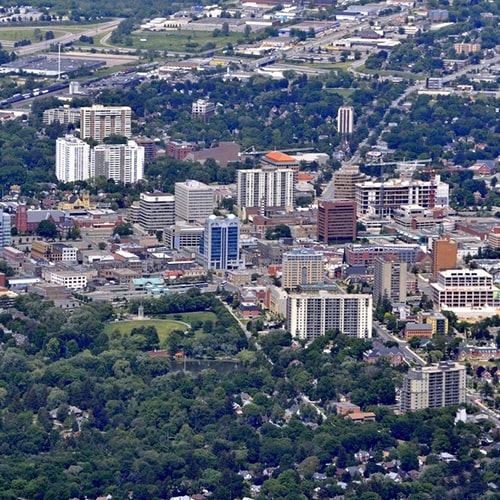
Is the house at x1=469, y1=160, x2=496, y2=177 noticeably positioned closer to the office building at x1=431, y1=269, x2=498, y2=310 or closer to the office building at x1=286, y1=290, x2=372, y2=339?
the office building at x1=431, y1=269, x2=498, y2=310

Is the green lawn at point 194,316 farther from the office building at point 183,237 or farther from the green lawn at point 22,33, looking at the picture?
the green lawn at point 22,33

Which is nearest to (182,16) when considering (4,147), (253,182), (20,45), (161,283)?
(20,45)

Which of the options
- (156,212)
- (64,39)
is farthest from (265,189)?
(64,39)

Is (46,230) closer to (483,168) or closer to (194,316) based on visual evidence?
(194,316)

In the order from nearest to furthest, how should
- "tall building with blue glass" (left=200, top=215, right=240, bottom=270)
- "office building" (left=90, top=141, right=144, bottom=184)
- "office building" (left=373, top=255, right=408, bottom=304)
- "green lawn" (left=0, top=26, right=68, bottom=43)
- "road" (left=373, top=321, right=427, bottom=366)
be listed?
"road" (left=373, top=321, right=427, bottom=366) < "office building" (left=373, top=255, right=408, bottom=304) < "tall building with blue glass" (left=200, top=215, right=240, bottom=270) < "office building" (left=90, top=141, right=144, bottom=184) < "green lawn" (left=0, top=26, right=68, bottom=43)

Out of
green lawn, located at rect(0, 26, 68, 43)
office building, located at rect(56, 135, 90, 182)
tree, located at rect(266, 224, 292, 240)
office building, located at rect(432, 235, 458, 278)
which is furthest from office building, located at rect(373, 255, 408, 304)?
green lawn, located at rect(0, 26, 68, 43)

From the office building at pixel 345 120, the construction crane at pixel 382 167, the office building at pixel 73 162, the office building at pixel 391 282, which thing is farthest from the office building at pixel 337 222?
the office building at pixel 345 120
